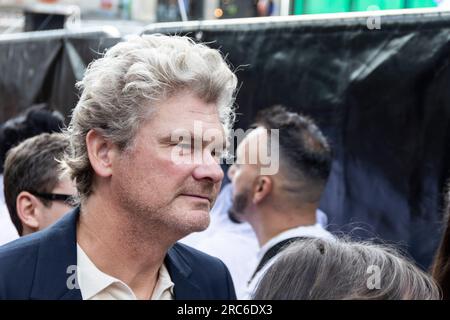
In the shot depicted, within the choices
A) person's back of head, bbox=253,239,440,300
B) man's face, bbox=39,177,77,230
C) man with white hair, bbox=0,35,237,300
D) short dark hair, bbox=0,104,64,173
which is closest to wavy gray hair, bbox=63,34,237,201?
man with white hair, bbox=0,35,237,300

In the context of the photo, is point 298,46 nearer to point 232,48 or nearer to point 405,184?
point 232,48

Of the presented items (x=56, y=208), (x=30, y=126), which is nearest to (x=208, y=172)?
(x=56, y=208)

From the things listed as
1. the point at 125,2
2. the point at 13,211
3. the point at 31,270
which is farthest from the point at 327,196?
the point at 125,2

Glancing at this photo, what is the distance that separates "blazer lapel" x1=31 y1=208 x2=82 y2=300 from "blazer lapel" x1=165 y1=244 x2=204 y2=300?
1.00ft

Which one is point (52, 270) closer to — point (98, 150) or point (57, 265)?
point (57, 265)

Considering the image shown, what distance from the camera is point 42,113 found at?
432 cm

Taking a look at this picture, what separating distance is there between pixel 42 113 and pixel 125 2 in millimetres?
15036

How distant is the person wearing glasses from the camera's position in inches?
119

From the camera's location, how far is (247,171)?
142 inches

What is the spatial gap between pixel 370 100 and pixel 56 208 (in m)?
1.41

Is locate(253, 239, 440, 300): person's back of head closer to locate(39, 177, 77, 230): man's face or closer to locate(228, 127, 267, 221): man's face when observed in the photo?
locate(39, 177, 77, 230): man's face

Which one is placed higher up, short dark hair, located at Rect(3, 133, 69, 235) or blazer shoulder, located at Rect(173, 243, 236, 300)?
short dark hair, located at Rect(3, 133, 69, 235)

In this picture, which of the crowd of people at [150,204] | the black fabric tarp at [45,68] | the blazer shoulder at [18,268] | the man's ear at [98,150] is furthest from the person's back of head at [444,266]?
the black fabric tarp at [45,68]

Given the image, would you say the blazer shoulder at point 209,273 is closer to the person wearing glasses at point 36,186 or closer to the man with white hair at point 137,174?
the man with white hair at point 137,174
